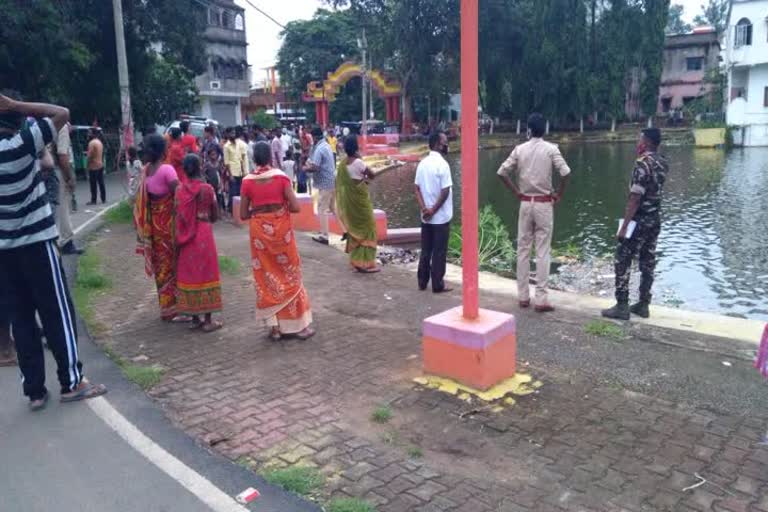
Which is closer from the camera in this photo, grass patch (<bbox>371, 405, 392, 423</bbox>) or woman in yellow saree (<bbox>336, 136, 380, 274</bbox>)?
grass patch (<bbox>371, 405, 392, 423</bbox>)

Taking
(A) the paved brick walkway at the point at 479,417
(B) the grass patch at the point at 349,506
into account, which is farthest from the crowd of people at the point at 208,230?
(B) the grass patch at the point at 349,506

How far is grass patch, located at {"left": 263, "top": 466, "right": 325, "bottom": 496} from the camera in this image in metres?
3.25

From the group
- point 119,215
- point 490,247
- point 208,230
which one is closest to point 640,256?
point 208,230

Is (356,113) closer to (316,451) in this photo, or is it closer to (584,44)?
(584,44)

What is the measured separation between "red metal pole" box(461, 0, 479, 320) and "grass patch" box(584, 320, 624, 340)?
1.60 metres

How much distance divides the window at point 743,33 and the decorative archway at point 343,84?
21421 millimetres

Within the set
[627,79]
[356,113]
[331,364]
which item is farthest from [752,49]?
[331,364]

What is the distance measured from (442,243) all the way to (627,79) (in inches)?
1708

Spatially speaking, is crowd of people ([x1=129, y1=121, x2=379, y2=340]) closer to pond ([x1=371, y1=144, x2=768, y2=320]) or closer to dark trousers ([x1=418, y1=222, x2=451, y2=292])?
dark trousers ([x1=418, y1=222, x2=451, y2=292])

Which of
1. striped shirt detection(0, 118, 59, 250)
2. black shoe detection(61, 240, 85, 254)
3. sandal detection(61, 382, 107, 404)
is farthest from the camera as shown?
black shoe detection(61, 240, 85, 254)

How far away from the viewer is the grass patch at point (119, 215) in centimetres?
1234

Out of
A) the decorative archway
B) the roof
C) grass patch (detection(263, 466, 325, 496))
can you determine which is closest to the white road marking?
grass patch (detection(263, 466, 325, 496))

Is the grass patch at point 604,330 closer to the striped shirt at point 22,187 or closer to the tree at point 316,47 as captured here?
the striped shirt at point 22,187

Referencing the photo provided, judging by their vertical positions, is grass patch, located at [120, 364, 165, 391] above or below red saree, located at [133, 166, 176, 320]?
below
